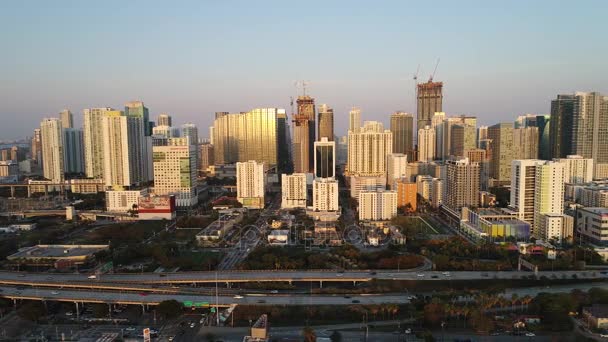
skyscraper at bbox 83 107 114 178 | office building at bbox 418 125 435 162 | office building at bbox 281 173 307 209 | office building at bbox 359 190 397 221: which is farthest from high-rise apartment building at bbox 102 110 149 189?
office building at bbox 418 125 435 162

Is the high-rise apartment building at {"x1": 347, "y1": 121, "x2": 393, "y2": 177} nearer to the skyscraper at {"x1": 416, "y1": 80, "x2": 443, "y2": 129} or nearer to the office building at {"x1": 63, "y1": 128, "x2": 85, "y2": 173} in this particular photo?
the skyscraper at {"x1": 416, "y1": 80, "x2": 443, "y2": 129}

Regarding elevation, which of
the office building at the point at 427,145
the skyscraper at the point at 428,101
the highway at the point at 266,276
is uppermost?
the skyscraper at the point at 428,101

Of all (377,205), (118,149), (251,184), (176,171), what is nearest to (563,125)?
(377,205)

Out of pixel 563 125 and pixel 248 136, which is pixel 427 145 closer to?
pixel 563 125

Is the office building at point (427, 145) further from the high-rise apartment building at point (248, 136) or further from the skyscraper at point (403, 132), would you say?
the high-rise apartment building at point (248, 136)

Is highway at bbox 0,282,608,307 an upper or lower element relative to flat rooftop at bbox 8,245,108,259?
lower

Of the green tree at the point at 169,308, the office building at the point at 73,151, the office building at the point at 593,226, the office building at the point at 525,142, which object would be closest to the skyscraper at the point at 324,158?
the office building at the point at 525,142

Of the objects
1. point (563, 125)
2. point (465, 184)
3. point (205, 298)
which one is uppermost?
point (563, 125)
